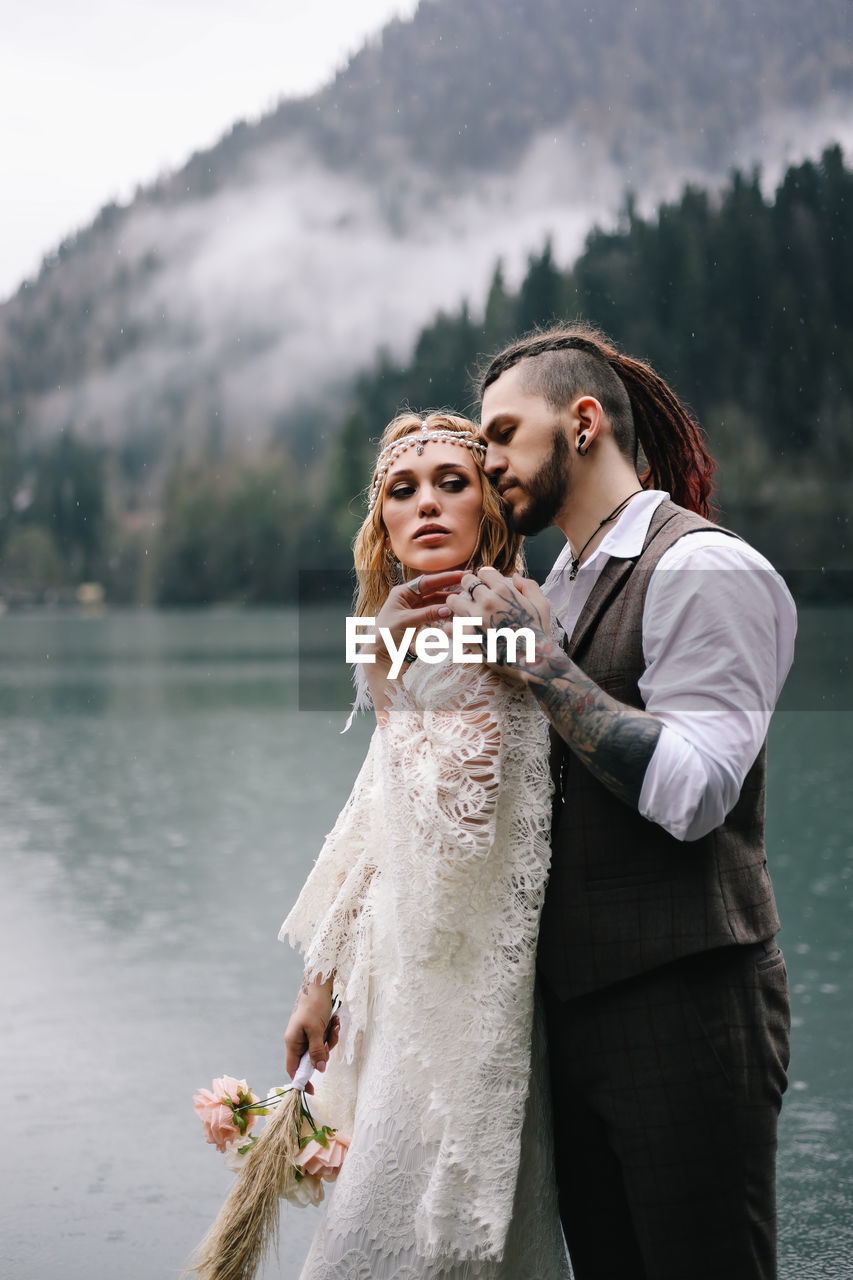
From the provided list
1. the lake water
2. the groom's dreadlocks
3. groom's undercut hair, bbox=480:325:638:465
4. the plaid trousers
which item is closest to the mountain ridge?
the lake water

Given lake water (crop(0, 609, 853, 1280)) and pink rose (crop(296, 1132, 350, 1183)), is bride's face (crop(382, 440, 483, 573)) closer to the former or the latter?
pink rose (crop(296, 1132, 350, 1183))

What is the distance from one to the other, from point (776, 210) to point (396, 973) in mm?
81388

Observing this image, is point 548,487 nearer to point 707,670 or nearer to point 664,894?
point 707,670

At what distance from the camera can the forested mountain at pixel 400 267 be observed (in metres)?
→ 73.9

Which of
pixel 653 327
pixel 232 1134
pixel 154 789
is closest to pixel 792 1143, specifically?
pixel 232 1134

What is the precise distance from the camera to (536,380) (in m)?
1.87

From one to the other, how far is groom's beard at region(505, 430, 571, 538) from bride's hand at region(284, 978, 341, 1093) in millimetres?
804

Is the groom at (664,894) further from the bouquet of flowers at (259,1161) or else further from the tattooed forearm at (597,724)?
the bouquet of flowers at (259,1161)

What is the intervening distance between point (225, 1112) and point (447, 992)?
536 millimetres

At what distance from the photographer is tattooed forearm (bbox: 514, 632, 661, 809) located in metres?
1.51

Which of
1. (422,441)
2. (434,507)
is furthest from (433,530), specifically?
(422,441)

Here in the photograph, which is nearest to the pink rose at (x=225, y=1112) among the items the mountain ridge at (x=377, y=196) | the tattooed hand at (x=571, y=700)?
the tattooed hand at (x=571, y=700)

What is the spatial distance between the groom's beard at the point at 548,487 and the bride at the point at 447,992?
0.16m

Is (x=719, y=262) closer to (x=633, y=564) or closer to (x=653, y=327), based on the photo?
(x=653, y=327)
